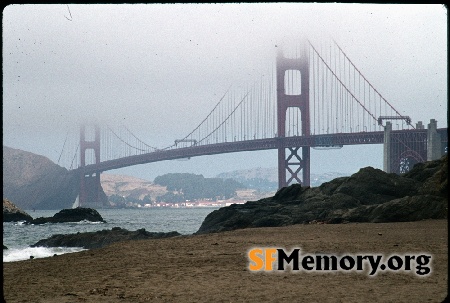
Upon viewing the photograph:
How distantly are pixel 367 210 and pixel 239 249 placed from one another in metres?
7.40

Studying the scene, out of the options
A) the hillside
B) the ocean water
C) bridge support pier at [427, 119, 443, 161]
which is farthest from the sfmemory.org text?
the hillside

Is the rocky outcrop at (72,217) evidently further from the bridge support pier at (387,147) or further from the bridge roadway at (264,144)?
the bridge support pier at (387,147)

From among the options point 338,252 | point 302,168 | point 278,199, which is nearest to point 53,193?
point 302,168

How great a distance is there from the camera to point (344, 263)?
29.9ft

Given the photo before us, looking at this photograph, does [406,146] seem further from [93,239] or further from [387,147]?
[93,239]

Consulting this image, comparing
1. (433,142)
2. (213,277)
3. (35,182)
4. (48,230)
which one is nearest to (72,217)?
(48,230)

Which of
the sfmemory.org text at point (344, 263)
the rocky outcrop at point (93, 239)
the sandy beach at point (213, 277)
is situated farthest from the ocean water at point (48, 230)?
the sfmemory.org text at point (344, 263)

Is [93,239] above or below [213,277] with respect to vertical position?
below

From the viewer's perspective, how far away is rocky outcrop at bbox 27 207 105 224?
1951 inches

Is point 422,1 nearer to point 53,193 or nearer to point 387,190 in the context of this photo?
point 387,190

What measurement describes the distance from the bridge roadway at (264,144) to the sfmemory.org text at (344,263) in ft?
137

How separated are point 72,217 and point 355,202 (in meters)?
33.2

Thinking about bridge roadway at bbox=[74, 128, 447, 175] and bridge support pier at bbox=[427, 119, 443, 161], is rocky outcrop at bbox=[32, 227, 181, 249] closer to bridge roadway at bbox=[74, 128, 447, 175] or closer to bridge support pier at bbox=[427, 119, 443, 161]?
bridge support pier at bbox=[427, 119, 443, 161]

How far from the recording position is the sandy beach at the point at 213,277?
673 cm
